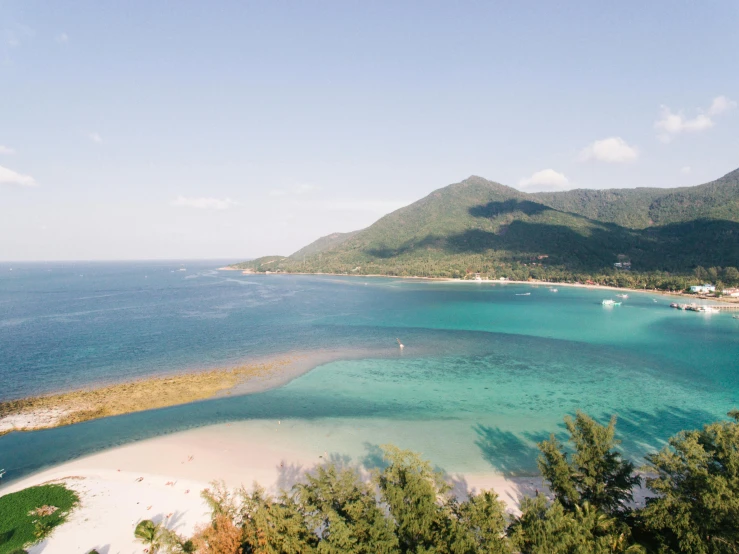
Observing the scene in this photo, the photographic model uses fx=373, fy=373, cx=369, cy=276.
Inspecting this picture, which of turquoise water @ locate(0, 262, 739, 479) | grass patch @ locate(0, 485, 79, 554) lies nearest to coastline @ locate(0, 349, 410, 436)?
turquoise water @ locate(0, 262, 739, 479)

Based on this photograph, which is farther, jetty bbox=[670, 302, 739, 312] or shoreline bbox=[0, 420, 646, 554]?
jetty bbox=[670, 302, 739, 312]

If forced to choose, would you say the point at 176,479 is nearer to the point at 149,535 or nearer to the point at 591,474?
the point at 149,535

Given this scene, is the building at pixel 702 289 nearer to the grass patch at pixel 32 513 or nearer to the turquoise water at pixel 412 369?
the turquoise water at pixel 412 369

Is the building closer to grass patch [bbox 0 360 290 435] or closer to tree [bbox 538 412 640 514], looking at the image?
tree [bbox 538 412 640 514]

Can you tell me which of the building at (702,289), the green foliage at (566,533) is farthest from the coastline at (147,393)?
the building at (702,289)

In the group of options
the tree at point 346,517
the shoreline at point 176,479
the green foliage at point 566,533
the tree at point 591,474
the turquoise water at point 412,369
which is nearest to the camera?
the green foliage at point 566,533

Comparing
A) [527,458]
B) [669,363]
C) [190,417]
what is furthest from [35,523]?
[669,363]

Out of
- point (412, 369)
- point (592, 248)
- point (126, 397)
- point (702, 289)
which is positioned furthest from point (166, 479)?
point (592, 248)
